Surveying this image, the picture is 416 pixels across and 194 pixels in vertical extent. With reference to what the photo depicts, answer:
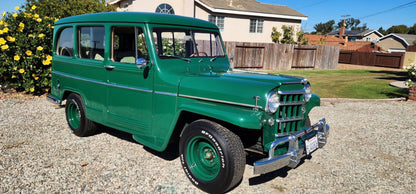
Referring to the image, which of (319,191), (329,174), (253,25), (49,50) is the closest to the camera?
(319,191)

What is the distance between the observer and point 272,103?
10.0 ft

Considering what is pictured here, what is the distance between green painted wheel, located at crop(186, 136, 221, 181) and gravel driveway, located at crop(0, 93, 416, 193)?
0.21 m

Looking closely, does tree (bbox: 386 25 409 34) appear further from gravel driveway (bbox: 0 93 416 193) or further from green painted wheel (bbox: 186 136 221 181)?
green painted wheel (bbox: 186 136 221 181)

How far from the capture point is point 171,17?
401cm

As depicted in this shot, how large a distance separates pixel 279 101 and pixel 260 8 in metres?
21.1

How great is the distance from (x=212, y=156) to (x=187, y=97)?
2.37ft

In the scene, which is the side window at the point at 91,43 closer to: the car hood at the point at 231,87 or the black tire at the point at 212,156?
the car hood at the point at 231,87

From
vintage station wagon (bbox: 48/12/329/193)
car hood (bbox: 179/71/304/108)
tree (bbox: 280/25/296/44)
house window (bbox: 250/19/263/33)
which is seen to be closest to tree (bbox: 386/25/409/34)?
tree (bbox: 280/25/296/44)

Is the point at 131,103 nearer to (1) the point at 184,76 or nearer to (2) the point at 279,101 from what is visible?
(1) the point at 184,76

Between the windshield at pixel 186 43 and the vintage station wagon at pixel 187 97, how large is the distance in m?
0.01

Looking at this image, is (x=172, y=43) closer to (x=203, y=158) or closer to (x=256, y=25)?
(x=203, y=158)

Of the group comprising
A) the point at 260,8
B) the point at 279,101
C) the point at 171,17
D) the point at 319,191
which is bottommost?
the point at 319,191

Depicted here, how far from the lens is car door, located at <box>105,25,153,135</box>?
3.77 metres

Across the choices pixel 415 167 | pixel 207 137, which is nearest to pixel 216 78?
pixel 207 137
